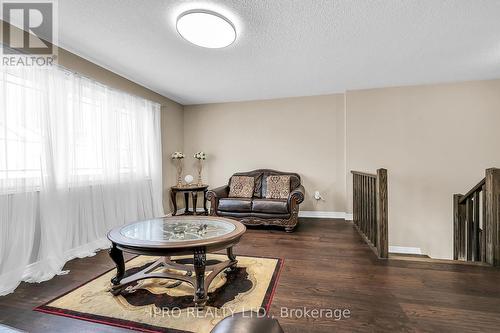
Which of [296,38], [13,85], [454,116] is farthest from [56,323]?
[454,116]

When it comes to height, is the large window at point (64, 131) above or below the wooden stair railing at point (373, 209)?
above

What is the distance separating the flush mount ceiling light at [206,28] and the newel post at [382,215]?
82.3 inches

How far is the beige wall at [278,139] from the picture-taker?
4.71 metres

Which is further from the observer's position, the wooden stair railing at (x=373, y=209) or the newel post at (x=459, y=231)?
the newel post at (x=459, y=231)

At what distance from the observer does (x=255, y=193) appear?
4676 millimetres

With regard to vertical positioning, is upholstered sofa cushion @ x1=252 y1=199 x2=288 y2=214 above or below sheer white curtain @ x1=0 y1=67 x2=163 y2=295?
below

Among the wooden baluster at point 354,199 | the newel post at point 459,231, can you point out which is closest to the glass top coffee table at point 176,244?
the wooden baluster at point 354,199

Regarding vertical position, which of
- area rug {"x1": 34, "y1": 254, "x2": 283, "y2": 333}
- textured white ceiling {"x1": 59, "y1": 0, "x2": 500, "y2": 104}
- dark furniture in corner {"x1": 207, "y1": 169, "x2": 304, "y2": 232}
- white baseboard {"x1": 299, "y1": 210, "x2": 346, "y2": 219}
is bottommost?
area rug {"x1": 34, "y1": 254, "x2": 283, "y2": 333}

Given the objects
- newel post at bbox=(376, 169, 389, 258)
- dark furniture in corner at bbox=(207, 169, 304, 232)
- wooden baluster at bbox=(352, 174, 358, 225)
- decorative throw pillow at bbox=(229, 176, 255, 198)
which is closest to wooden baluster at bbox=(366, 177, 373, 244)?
newel post at bbox=(376, 169, 389, 258)

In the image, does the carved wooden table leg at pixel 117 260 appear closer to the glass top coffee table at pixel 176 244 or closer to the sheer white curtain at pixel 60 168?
the glass top coffee table at pixel 176 244

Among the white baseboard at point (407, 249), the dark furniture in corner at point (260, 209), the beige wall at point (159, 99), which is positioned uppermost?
the beige wall at point (159, 99)

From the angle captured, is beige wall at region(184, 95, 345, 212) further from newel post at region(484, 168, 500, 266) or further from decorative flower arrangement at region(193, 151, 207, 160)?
newel post at region(484, 168, 500, 266)

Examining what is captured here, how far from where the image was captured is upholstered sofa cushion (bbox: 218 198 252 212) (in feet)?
13.2

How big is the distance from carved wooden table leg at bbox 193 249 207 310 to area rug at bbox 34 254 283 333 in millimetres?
52
